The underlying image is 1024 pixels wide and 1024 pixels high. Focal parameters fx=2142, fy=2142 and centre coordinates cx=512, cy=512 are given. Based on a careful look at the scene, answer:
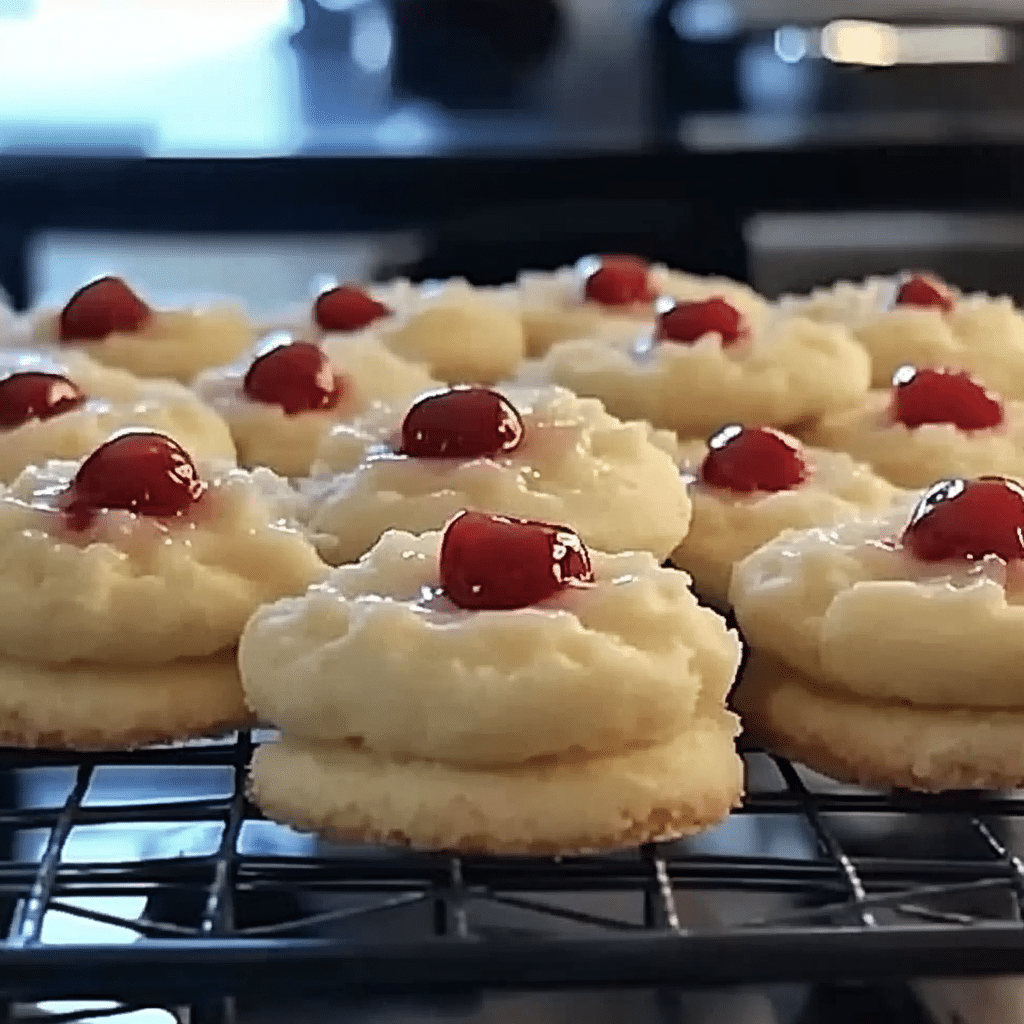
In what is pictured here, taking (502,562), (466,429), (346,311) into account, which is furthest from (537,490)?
(346,311)

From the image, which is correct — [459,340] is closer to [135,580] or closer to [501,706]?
[135,580]

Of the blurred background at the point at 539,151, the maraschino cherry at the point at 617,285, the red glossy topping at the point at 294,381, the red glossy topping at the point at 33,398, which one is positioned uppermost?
the blurred background at the point at 539,151

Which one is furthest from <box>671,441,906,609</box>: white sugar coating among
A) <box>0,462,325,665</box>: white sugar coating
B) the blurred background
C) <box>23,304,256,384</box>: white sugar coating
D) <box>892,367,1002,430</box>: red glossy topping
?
the blurred background

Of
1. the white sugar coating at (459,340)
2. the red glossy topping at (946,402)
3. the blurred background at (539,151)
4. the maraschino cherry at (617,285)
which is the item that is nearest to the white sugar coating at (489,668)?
the red glossy topping at (946,402)

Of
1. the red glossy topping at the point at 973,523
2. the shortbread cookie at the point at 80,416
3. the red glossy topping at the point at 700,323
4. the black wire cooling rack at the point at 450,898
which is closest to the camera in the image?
the black wire cooling rack at the point at 450,898

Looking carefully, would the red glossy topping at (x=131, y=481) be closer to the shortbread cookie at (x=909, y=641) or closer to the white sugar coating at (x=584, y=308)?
the shortbread cookie at (x=909, y=641)

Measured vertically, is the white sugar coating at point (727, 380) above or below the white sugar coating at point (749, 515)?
above

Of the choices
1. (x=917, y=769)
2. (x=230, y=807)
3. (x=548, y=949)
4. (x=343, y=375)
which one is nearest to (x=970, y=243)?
(x=343, y=375)

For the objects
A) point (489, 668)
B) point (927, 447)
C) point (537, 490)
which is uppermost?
point (927, 447)
